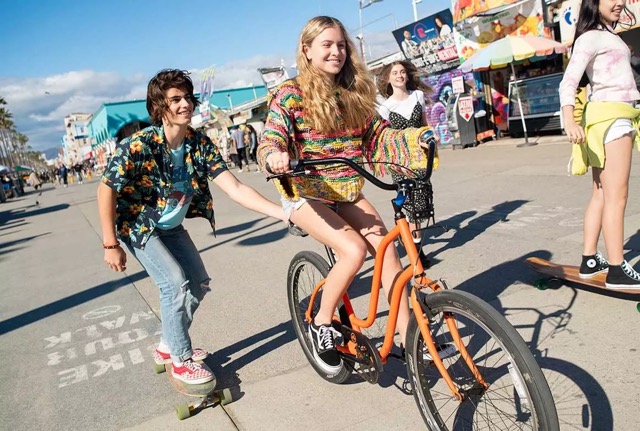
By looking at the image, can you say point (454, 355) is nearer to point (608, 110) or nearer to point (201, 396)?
point (201, 396)

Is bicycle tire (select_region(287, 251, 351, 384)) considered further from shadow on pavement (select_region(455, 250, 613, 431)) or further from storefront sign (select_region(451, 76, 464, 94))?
storefront sign (select_region(451, 76, 464, 94))

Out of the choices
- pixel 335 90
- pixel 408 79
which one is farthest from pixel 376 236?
pixel 408 79

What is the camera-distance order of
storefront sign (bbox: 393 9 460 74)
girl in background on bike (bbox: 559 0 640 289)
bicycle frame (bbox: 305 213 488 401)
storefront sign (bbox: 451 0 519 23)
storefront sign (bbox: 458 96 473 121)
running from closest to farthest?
bicycle frame (bbox: 305 213 488 401) < girl in background on bike (bbox: 559 0 640 289) < storefront sign (bbox: 451 0 519 23) < storefront sign (bbox: 458 96 473 121) < storefront sign (bbox: 393 9 460 74)

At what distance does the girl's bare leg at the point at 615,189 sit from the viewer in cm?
353

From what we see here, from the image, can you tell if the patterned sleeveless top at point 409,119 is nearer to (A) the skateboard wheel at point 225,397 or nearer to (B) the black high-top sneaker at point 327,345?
(B) the black high-top sneaker at point 327,345

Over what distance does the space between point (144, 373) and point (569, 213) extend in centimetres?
490

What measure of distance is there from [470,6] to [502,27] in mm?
1056

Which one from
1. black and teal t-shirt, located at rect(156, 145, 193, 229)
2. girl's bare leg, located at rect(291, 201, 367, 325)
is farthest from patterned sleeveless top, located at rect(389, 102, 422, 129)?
girl's bare leg, located at rect(291, 201, 367, 325)

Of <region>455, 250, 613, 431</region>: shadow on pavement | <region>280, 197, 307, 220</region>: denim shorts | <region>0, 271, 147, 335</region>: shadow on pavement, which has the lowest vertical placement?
<region>0, 271, 147, 335</region>: shadow on pavement

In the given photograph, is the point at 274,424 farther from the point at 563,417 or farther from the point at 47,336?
the point at 47,336

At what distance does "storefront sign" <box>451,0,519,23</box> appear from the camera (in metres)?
14.2

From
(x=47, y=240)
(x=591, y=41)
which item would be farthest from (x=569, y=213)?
(x=47, y=240)

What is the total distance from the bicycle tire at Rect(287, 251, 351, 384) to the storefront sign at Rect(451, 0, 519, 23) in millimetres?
12696

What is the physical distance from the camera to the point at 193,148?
3.45m
